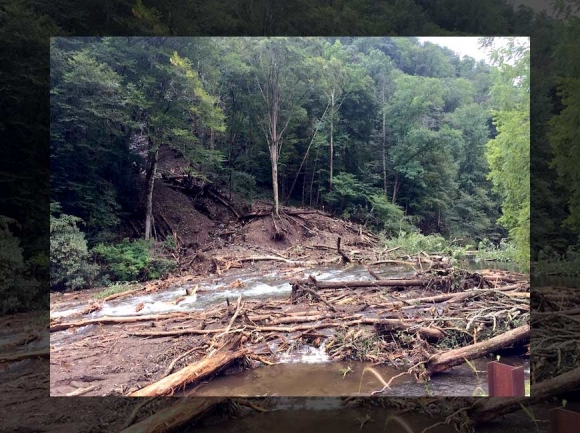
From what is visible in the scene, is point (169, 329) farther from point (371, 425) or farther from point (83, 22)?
point (83, 22)

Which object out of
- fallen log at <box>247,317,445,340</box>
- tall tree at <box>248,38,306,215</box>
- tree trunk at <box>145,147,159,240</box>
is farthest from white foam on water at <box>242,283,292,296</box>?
tree trunk at <box>145,147,159,240</box>

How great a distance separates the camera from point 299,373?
180 inches

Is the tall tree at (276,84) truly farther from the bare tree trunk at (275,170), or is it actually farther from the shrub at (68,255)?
the shrub at (68,255)

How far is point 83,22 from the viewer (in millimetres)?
8812

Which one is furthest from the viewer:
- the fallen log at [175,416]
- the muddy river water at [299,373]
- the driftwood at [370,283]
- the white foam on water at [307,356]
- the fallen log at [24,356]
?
the fallen log at [24,356]

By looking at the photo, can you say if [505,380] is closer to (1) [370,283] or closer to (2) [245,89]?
(1) [370,283]

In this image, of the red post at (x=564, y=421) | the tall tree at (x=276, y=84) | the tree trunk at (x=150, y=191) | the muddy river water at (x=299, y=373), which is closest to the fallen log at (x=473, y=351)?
the muddy river water at (x=299, y=373)

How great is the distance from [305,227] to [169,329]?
1.60 m

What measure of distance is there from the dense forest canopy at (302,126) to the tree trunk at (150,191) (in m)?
0.01

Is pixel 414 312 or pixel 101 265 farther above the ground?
pixel 101 265

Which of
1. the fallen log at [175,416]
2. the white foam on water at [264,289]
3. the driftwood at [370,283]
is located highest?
the driftwood at [370,283]

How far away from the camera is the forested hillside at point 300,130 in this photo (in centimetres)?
472

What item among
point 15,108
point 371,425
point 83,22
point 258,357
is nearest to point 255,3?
point 83,22

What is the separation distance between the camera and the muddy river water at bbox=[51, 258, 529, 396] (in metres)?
4.50
